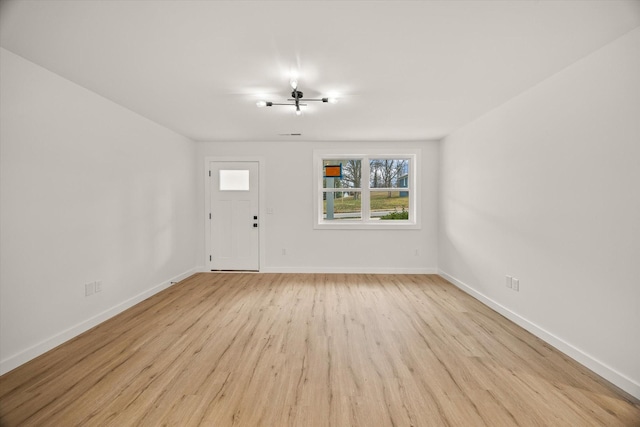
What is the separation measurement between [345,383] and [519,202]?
8.41 ft

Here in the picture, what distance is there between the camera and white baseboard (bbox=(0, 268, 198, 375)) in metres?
2.02

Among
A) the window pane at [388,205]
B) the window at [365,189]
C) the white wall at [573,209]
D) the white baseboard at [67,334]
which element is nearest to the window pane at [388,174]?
the window at [365,189]

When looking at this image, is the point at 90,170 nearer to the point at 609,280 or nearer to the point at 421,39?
the point at 421,39

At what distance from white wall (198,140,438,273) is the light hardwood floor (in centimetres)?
169

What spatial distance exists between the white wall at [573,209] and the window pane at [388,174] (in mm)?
1702

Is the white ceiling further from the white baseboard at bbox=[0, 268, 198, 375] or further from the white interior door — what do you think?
the white baseboard at bbox=[0, 268, 198, 375]

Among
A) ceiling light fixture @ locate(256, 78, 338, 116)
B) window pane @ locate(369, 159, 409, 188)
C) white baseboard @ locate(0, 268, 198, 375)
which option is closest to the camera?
white baseboard @ locate(0, 268, 198, 375)

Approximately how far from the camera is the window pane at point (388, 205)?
16.7 feet

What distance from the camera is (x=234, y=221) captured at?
4.97 meters

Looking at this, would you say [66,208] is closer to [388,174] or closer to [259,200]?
[259,200]

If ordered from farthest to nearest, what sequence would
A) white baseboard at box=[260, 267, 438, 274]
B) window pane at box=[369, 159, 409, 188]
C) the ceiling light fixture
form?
window pane at box=[369, 159, 409, 188] → white baseboard at box=[260, 267, 438, 274] → the ceiling light fixture

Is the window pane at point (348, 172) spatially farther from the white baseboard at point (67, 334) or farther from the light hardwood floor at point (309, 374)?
the white baseboard at point (67, 334)

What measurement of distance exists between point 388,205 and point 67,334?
4.72 metres

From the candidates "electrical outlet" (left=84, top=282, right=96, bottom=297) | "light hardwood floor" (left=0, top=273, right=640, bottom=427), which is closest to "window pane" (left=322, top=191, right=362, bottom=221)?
"light hardwood floor" (left=0, top=273, right=640, bottom=427)
